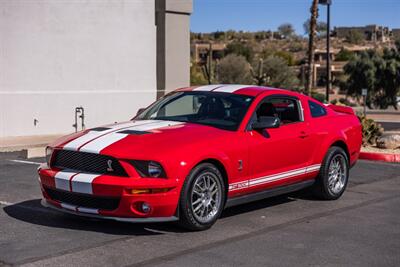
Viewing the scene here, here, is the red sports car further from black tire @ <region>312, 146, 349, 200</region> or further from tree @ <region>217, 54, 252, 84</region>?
tree @ <region>217, 54, 252, 84</region>

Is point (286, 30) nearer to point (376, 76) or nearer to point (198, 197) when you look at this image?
point (376, 76)

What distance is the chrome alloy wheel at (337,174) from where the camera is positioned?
8945 mm

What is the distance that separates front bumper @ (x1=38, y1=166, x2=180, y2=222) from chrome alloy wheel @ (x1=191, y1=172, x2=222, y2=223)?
0.99 feet

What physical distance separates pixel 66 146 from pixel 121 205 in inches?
37.3

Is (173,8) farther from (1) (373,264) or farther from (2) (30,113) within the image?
(1) (373,264)

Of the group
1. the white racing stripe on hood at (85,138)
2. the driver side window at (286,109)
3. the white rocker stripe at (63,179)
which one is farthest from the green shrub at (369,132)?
the white rocker stripe at (63,179)

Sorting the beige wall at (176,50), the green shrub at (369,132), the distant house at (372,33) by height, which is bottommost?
the green shrub at (369,132)

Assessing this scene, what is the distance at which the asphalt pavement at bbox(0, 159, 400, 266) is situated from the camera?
5930 mm

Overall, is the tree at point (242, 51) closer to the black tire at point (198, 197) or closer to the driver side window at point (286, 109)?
the driver side window at point (286, 109)

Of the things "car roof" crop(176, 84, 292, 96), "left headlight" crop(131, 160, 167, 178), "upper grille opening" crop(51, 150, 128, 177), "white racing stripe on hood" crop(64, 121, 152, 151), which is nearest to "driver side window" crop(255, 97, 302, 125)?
"car roof" crop(176, 84, 292, 96)

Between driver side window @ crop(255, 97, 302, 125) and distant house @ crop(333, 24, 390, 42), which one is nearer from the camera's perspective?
driver side window @ crop(255, 97, 302, 125)

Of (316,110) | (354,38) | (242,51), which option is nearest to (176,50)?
(316,110)

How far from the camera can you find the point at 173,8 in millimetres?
20828

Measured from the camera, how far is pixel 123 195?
6402 mm
